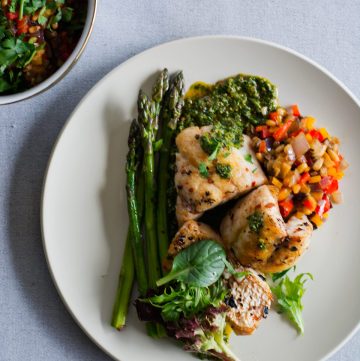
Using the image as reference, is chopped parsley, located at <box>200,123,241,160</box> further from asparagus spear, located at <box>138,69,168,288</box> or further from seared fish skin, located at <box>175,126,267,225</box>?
asparagus spear, located at <box>138,69,168,288</box>

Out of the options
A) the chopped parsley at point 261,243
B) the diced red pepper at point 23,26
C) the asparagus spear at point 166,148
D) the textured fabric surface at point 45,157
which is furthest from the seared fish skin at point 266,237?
the diced red pepper at point 23,26

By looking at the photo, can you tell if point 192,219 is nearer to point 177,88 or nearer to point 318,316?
point 177,88

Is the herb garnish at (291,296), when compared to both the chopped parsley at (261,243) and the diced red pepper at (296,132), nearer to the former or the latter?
the chopped parsley at (261,243)

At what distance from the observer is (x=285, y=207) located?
420 centimetres

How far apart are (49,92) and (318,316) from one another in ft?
8.14

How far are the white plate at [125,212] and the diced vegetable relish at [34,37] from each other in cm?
42

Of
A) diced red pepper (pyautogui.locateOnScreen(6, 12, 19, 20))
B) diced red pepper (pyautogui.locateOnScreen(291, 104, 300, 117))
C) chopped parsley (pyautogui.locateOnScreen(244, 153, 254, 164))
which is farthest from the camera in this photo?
diced red pepper (pyautogui.locateOnScreen(291, 104, 300, 117))

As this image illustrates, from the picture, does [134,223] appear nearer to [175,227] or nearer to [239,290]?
[175,227]

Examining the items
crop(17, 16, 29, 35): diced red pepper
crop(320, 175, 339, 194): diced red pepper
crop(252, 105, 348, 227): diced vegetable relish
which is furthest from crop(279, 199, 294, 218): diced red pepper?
crop(17, 16, 29, 35): diced red pepper

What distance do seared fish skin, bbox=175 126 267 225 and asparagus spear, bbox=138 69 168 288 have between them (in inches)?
9.0

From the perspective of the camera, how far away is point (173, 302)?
383cm

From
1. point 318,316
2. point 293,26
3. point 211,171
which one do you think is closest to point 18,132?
point 211,171

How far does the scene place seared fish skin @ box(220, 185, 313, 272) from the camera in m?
3.88

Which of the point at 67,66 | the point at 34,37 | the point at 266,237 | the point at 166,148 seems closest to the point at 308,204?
the point at 266,237
